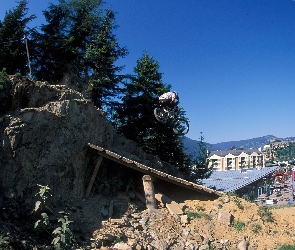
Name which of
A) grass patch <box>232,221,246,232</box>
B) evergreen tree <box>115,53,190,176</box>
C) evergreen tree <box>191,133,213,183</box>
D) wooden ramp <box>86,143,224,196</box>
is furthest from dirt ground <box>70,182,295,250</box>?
evergreen tree <box>191,133,213,183</box>

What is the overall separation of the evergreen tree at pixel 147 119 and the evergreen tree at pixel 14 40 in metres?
6.64

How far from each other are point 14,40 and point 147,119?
9004 millimetres

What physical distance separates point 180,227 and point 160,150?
332 inches

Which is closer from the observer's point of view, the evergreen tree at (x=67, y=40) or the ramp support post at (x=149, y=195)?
the ramp support post at (x=149, y=195)

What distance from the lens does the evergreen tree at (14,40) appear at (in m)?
15.6

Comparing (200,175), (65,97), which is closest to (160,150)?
(200,175)

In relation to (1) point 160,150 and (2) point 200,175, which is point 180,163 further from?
(2) point 200,175

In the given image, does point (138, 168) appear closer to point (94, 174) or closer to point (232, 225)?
point (94, 174)

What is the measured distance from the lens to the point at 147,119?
18.8m

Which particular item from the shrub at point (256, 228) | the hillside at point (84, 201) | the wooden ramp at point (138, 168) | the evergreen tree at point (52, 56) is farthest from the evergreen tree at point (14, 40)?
the shrub at point (256, 228)

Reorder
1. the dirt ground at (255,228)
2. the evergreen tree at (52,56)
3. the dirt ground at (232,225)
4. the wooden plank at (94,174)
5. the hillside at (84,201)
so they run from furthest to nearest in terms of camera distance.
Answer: the evergreen tree at (52,56) → the wooden plank at (94,174) → the dirt ground at (255,228) → the dirt ground at (232,225) → the hillside at (84,201)

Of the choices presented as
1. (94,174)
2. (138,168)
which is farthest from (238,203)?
(94,174)

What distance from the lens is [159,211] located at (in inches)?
480

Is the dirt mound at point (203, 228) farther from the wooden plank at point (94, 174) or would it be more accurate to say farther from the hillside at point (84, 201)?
the wooden plank at point (94, 174)
